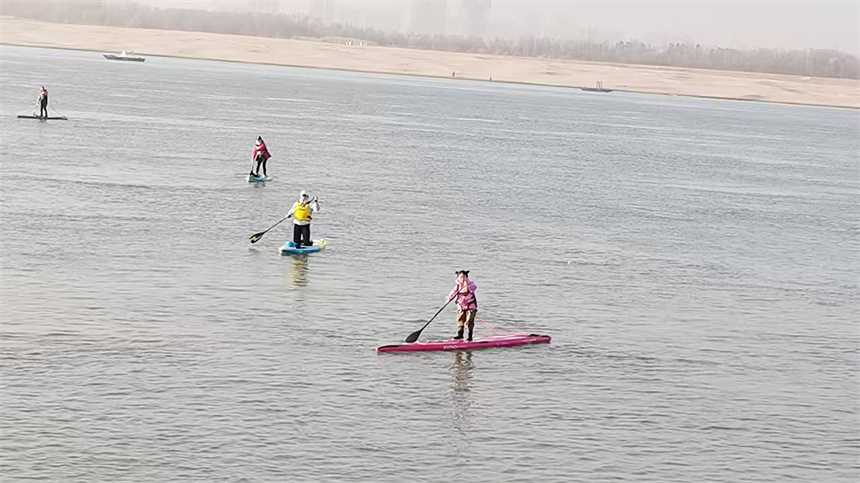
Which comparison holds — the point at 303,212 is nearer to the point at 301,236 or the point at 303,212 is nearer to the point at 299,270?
the point at 301,236

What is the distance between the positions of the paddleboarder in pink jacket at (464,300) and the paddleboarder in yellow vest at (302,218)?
44.4 feet

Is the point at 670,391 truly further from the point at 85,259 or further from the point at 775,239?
the point at 775,239

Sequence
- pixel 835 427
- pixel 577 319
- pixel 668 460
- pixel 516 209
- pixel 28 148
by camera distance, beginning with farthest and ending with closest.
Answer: pixel 28 148 < pixel 516 209 < pixel 577 319 < pixel 835 427 < pixel 668 460

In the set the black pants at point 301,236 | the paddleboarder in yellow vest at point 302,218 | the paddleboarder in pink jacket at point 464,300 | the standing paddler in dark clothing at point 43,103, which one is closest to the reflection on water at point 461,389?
the paddleboarder in pink jacket at point 464,300

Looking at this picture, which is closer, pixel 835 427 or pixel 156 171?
pixel 835 427

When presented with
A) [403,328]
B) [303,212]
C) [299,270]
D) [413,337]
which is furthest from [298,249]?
[413,337]

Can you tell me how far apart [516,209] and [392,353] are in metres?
38.1

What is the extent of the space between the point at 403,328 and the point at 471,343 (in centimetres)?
307

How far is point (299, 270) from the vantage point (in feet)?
162

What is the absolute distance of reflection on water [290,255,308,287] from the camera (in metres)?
47.1

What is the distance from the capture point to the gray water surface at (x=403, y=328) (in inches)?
1141

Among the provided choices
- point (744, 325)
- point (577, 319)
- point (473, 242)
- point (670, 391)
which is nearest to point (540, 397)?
point (670, 391)

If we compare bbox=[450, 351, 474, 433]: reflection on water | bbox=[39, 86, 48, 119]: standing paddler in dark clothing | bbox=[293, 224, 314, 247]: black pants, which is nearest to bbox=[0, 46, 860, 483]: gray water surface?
bbox=[450, 351, 474, 433]: reflection on water

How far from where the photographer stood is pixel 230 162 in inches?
3511
